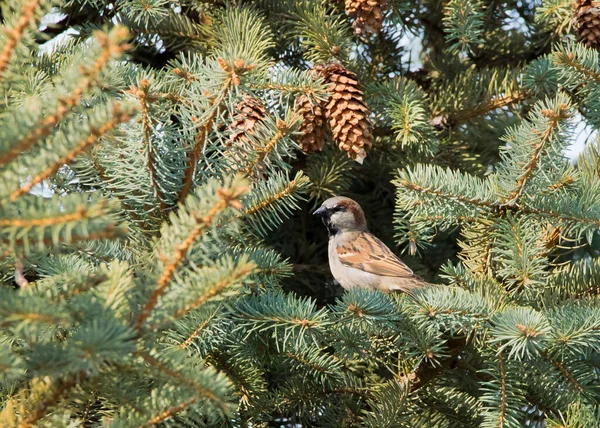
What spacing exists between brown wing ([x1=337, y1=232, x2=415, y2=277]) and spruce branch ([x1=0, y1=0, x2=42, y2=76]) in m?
2.45

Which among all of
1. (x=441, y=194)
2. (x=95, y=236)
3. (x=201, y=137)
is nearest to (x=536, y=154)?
(x=441, y=194)

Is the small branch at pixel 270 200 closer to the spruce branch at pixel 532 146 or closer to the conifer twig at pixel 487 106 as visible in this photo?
the spruce branch at pixel 532 146

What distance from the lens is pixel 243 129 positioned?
230cm

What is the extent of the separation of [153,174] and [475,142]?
1.90m

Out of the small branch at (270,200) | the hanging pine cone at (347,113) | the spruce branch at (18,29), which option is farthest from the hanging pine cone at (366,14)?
the spruce branch at (18,29)

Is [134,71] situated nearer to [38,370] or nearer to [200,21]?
[200,21]

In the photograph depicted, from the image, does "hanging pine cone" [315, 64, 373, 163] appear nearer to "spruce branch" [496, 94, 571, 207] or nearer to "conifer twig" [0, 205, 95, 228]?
"spruce branch" [496, 94, 571, 207]

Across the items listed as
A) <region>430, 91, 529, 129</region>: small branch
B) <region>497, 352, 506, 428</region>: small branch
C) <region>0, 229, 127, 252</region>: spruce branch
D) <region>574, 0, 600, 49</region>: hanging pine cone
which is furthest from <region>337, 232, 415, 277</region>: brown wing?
<region>0, 229, 127, 252</region>: spruce branch

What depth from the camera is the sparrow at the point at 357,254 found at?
11.4 ft

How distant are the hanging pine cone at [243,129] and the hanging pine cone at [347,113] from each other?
0.39 m

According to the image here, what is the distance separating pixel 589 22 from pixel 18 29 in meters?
2.37

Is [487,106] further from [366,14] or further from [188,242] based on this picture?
[188,242]

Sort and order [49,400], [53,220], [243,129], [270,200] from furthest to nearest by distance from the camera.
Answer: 1. [243,129]
2. [270,200]
3. [49,400]
4. [53,220]

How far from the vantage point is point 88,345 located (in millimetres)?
1243
